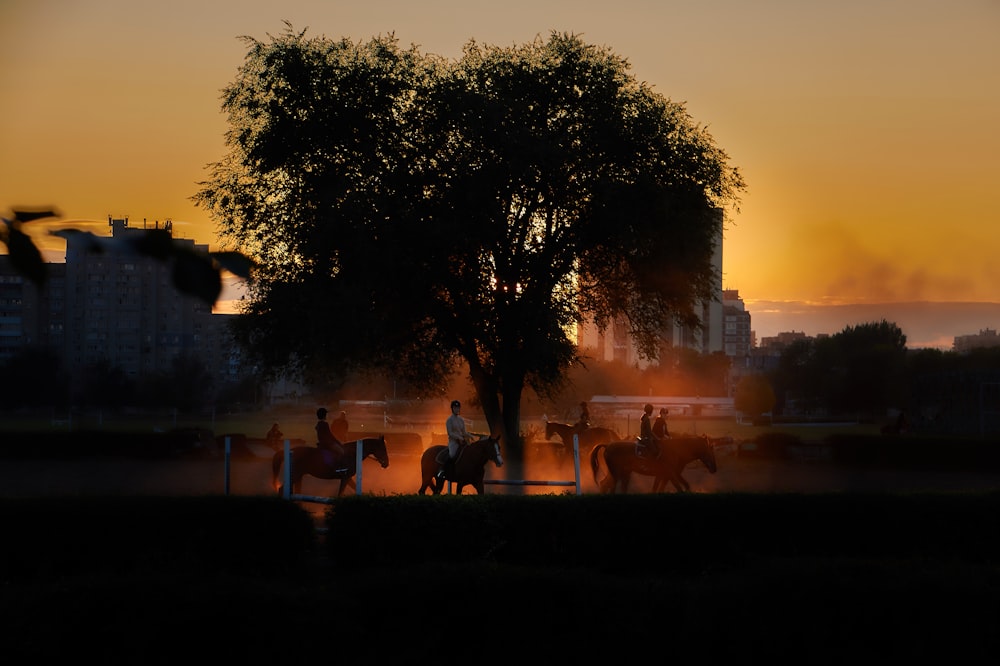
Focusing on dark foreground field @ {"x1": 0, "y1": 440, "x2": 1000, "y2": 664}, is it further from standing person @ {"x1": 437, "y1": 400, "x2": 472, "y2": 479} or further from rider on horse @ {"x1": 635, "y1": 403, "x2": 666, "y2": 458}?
Result: rider on horse @ {"x1": 635, "y1": 403, "x2": 666, "y2": 458}

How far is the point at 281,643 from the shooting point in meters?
9.76

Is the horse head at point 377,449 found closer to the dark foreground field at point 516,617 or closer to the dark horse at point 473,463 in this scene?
the dark horse at point 473,463

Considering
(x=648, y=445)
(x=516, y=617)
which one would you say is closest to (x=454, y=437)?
(x=648, y=445)

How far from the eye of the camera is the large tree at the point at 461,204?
36438 millimetres

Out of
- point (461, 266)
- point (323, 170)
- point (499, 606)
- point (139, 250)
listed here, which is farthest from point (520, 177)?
point (139, 250)

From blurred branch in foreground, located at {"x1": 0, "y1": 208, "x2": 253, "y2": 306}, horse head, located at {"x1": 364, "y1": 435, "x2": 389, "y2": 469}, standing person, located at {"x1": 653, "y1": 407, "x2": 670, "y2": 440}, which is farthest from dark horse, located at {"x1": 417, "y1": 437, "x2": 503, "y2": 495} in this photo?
blurred branch in foreground, located at {"x1": 0, "y1": 208, "x2": 253, "y2": 306}

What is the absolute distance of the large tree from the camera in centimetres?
3644

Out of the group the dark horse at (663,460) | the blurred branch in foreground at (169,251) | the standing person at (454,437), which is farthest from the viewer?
the dark horse at (663,460)

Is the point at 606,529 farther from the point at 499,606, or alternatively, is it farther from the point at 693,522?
the point at 499,606

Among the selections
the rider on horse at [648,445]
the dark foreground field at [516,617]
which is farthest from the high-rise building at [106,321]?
the dark foreground field at [516,617]

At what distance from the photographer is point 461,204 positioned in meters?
37.2

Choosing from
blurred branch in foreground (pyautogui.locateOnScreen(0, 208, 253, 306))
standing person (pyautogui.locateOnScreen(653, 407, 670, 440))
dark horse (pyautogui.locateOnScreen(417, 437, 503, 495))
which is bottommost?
dark horse (pyautogui.locateOnScreen(417, 437, 503, 495))

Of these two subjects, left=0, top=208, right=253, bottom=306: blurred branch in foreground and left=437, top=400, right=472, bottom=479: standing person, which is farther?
left=437, top=400, right=472, bottom=479: standing person

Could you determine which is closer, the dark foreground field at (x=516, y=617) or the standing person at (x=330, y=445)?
the dark foreground field at (x=516, y=617)
